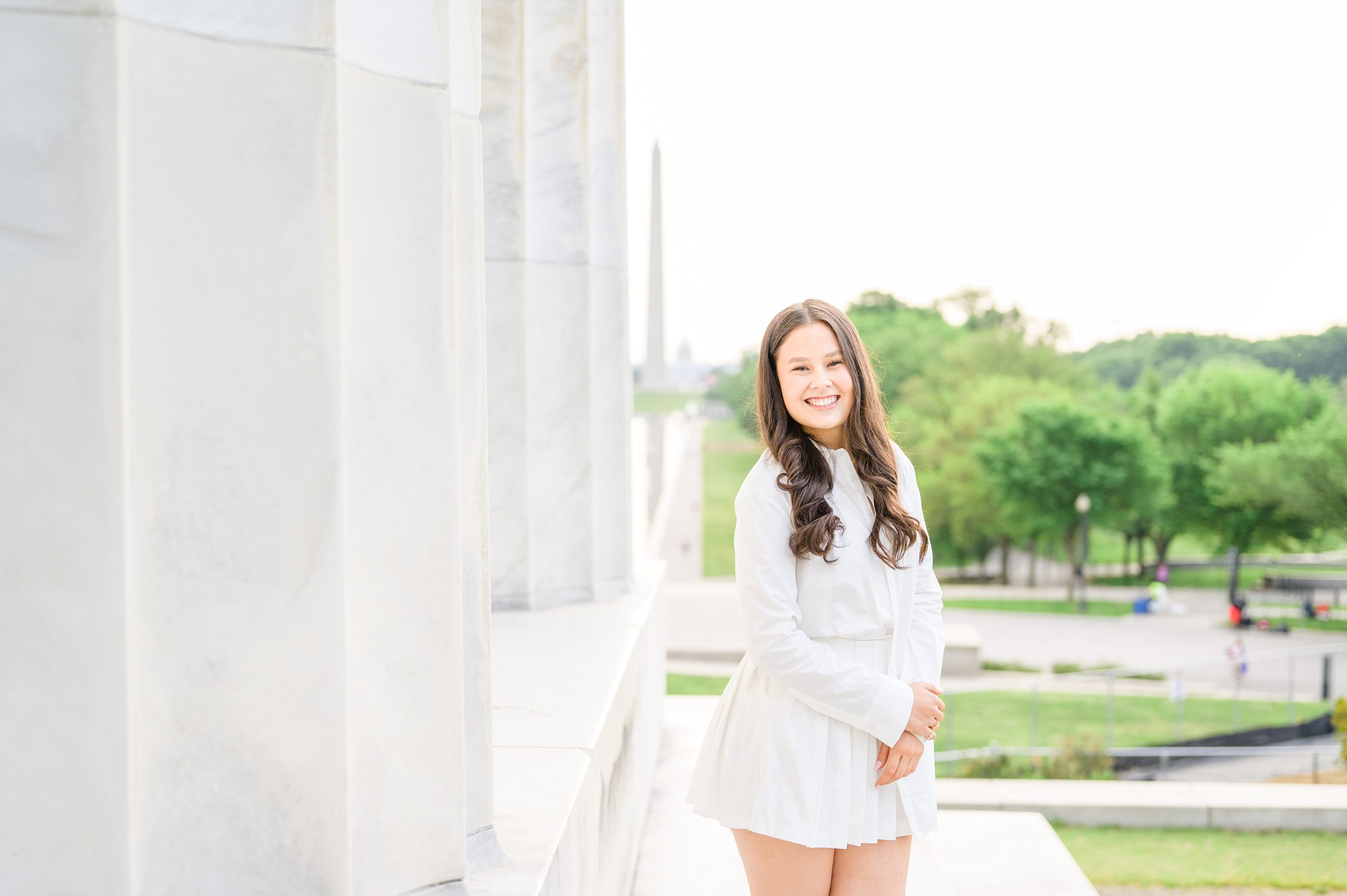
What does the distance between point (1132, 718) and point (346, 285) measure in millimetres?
22480

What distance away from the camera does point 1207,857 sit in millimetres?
8680

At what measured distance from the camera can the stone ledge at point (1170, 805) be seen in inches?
363

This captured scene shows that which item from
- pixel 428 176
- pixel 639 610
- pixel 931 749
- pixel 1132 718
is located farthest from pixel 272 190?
pixel 1132 718

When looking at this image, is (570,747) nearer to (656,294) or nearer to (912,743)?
(912,743)

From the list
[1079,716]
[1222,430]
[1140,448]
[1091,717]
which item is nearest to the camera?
[1091,717]

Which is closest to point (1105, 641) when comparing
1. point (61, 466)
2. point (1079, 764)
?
point (1079, 764)

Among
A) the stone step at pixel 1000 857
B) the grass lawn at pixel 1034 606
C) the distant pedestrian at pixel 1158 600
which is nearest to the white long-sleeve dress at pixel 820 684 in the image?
the stone step at pixel 1000 857

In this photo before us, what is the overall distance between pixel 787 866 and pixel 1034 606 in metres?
41.2

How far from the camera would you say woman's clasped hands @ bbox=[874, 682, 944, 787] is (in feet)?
10.3

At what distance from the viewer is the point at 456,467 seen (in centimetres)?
261

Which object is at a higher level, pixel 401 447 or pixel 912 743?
pixel 401 447

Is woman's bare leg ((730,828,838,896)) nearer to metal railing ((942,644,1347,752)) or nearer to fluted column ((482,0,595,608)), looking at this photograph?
fluted column ((482,0,595,608))

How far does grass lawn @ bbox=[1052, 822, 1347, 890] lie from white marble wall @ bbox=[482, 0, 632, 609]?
4763 millimetres

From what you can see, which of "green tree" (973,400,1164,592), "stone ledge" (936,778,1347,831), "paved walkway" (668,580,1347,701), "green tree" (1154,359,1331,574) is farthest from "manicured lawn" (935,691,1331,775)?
"green tree" (1154,359,1331,574)
